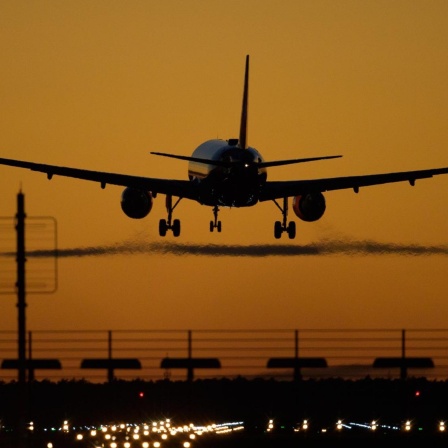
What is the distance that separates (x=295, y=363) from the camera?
5294 centimetres

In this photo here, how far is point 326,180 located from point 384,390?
29.1 meters

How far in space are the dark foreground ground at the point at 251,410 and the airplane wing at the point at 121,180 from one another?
15.5m

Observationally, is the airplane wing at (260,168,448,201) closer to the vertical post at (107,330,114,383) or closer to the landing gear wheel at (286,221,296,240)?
the landing gear wheel at (286,221,296,240)

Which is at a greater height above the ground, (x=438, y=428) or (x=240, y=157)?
(x=240, y=157)

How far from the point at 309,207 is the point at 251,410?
26.3 meters

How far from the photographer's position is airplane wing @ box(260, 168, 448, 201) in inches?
3408

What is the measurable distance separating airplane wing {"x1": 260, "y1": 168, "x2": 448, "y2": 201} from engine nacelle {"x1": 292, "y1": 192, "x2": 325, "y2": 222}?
1.48 ft

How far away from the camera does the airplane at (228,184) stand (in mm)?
78750

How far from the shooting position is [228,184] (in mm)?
78562

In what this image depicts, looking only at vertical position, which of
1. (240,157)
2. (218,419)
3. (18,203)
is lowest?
(218,419)

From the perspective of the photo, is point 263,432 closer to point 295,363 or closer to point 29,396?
point 295,363

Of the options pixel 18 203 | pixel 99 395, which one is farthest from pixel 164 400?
pixel 18 203

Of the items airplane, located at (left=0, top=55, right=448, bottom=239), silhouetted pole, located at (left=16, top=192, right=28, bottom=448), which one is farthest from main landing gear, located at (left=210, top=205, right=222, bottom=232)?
silhouetted pole, located at (left=16, top=192, right=28, bottom=448)

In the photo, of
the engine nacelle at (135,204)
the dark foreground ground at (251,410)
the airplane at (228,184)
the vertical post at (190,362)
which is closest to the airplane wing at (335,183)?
the airplane at (228,184)
